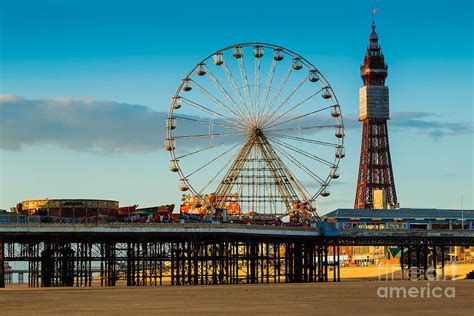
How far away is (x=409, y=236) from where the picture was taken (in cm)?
10688

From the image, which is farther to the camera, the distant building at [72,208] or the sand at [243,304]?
the distant building at [72,208]

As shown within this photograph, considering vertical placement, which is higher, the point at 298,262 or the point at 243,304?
the point at 243,304

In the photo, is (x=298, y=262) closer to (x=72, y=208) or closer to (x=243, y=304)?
(x=72, y=208)

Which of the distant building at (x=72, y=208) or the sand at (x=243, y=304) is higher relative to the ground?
the distant building at (x=72, y=208)

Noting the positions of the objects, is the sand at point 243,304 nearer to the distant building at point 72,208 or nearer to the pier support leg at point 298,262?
the distant building at point 72,208

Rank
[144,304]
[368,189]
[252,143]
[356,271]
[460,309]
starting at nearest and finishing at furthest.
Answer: [460,309] < [144,304] < [252,143] < [356,271] < [368,189]

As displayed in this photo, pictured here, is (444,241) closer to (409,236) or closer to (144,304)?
(409,236)

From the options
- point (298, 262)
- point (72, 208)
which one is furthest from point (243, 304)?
point (298, 262)

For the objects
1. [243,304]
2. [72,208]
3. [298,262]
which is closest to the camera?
[243,304]

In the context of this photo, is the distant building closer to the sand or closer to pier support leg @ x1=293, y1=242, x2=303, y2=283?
pier support leg @ x1=293, y1=242, x2=303, y2=283

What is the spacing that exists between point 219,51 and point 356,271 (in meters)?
61.8

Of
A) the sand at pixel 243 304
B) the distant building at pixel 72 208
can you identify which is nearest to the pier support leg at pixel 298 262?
the distant building at pixel 72 208

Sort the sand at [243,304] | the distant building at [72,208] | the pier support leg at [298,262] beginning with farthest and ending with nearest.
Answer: the pier support leg at [298,262], the distant building at [72,208], the sand at [243,304]

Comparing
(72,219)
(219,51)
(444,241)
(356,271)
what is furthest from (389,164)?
(72,219)
